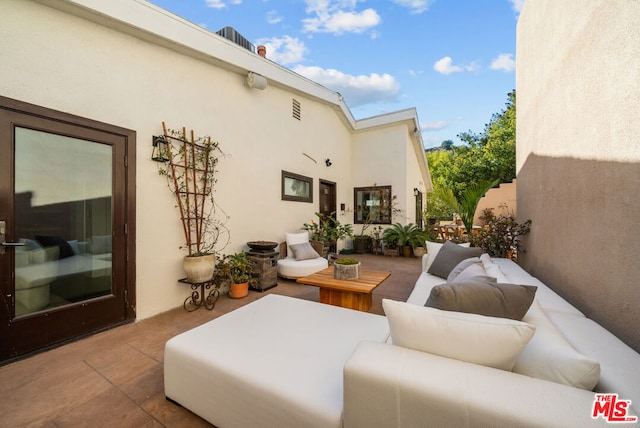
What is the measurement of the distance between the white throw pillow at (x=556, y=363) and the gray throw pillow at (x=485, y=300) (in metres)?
0.16

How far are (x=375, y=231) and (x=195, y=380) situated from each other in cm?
672

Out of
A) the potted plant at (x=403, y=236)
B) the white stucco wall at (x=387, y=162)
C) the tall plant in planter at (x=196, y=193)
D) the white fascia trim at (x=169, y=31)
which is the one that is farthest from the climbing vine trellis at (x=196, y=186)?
the white stucco wall at (x=387, y=162)

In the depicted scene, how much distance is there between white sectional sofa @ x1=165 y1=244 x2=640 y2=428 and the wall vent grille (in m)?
4.99

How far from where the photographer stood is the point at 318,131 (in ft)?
21.3

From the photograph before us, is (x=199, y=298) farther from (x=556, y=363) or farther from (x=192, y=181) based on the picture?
(x=556, y=363)

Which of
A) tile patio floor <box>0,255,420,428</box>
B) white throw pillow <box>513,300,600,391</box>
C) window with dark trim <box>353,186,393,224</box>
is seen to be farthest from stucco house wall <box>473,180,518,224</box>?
tile patio floor <box>0,255,420,428</box>

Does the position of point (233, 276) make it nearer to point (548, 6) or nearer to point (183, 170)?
point (183, 170)

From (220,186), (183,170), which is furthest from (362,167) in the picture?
(183,170)

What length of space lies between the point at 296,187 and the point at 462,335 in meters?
4.98

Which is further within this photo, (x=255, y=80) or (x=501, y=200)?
(x=501, y=200)

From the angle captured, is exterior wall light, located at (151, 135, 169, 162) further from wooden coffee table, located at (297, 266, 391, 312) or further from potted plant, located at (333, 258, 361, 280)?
potted plant, located at (333, 258, 361, 280)

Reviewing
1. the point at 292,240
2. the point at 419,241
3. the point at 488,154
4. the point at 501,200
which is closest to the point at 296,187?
the point at 292,240

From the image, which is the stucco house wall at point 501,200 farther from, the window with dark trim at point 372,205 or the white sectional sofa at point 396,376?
the white sectional sofa at point 396,376

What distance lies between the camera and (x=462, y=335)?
1099 millimetres
